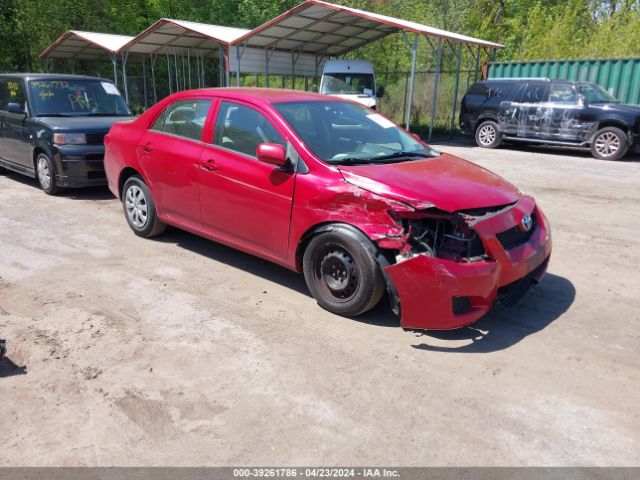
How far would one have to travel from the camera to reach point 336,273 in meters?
4.14

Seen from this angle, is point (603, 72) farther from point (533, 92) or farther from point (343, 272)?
point (343, 272)

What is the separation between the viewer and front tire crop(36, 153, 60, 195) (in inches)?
311

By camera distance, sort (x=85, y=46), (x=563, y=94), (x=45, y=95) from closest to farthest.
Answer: (x=45, y=95), (x=563, y=94), (x=85, y=46)

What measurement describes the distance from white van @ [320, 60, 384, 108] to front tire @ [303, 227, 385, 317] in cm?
1332

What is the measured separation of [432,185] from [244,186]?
1.63m

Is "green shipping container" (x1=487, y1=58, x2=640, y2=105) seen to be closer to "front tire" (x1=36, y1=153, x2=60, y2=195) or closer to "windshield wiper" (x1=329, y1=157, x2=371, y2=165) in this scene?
"windshield wiper" (x1=329, y1=157, x2=371, y2=165)

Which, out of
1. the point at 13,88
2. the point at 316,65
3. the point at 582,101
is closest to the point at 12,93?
the point at 13,88

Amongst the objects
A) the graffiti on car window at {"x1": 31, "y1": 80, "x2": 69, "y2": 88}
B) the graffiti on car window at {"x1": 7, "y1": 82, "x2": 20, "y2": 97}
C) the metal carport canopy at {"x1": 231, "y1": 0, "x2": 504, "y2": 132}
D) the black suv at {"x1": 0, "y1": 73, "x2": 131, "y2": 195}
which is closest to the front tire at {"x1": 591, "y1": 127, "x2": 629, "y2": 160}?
the metal carport canopy at {"x1": 231, "y1": 0, "x2": 504, "y2": 132}

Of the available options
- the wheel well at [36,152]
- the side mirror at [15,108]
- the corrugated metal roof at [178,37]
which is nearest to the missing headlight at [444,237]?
the wheel well at [36,152]

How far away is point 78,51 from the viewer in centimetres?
2314

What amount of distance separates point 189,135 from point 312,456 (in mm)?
→ 3591

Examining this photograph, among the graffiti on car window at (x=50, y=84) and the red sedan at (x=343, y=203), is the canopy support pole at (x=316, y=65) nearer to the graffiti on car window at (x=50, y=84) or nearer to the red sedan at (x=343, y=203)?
the graffiti on car window at (x=50, y=84)

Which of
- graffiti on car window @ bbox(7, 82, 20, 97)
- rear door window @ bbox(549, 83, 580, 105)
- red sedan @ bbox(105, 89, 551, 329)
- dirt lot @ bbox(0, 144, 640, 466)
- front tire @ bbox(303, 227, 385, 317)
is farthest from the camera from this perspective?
rear door window @ bbox(549, 83, 580, 105)

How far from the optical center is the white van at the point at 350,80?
16.8m
